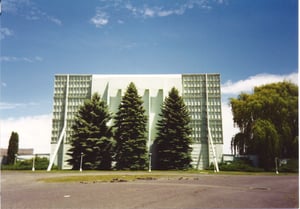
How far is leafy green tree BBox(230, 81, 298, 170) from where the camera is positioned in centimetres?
2081

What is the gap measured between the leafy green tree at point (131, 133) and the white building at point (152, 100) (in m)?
1.97

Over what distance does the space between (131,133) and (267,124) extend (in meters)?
10.2

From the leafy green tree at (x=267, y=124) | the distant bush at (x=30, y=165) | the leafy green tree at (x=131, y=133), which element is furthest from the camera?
the distant bush at (x=30, y=165)

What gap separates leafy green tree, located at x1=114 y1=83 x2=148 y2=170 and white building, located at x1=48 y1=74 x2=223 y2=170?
197 cm

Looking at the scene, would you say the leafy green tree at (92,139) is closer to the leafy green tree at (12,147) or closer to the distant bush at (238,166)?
the leafy green tree at (12,147)

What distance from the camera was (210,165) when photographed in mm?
24594

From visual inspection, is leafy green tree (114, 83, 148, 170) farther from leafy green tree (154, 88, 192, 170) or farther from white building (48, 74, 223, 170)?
white building (48, 74, 223, 170)

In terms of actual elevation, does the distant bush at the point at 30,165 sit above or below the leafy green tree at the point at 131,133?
below

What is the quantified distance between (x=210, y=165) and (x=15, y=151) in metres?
18.0

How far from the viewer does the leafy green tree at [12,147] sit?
2742 cm

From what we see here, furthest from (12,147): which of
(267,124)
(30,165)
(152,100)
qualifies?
(267,124)

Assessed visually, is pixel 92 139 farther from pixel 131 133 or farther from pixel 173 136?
pixel 173 136

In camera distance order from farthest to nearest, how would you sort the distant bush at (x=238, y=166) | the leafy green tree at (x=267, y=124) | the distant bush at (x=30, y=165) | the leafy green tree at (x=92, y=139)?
the distant bush at (x=30, y=165) < the leafy green tree at (x=92, y=139) < the distant bush at (x=238, y=166) < the leafy green tree at (x=267, y=124)

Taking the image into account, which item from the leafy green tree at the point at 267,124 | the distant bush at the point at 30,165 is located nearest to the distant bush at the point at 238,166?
the leafy green tree at the point at 267,124
